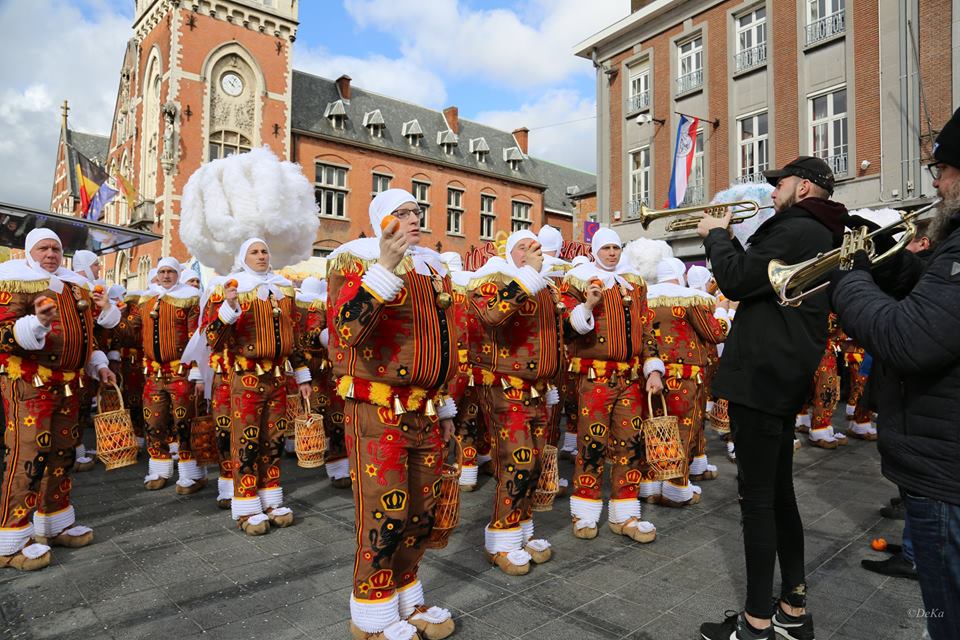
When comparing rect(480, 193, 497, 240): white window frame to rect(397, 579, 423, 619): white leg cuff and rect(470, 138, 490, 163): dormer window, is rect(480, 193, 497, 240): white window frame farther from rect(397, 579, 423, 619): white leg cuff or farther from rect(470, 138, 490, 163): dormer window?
rect(397, 579, 423, 619): white leg cuff

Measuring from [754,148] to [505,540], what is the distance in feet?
55.9

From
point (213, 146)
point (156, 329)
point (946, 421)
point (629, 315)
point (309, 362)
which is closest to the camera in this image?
point (946, 421)

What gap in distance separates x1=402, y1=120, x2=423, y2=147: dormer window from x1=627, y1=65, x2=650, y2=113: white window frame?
44.3ft

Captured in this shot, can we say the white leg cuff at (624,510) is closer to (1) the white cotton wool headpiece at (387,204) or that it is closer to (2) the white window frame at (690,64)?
(1) the white cotton wool headpiece at (387,204)

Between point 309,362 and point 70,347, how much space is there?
332cm

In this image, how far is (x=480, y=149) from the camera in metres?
34.6

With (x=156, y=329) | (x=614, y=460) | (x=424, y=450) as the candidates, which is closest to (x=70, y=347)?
(x=156, y=329)

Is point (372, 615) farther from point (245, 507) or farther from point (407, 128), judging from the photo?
point (407, 128)

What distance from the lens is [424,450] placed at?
3203 millimetres

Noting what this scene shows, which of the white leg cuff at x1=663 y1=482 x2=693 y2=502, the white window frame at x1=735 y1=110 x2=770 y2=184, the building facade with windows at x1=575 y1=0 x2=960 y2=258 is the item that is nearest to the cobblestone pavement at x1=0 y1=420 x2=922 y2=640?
the white leg cuff at x1=663 y1=482 x2=693 y2=502

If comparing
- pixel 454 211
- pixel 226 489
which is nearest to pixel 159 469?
pixel 226 489

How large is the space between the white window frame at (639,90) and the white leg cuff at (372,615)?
20665mm

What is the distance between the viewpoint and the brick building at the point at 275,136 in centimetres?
2420

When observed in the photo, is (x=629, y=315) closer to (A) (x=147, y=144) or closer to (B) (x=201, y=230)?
(B) (x=201, y=230)
